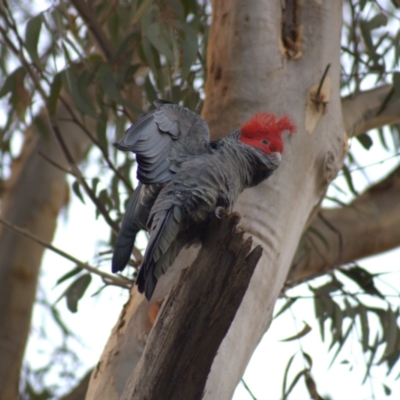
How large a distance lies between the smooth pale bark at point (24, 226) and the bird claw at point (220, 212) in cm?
173

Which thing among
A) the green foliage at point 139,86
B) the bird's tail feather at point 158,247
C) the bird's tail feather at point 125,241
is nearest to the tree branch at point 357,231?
the green foliage at point 139,86

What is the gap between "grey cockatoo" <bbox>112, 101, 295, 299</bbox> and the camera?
161 cm

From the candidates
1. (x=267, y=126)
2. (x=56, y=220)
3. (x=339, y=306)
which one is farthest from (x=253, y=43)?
(x=56, y=220)

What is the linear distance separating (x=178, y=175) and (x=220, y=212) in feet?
0.44

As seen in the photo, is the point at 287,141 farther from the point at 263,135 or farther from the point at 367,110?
the point at 367,110

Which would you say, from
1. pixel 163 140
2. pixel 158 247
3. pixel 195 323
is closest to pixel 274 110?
pixel 163 140

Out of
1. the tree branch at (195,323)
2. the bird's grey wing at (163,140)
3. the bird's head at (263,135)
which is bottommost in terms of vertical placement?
the tree branch at (195,323)

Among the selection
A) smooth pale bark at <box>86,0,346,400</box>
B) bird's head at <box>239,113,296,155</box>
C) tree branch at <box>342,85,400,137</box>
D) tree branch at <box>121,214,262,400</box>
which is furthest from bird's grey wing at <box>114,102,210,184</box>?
tree branch at <box>342,85,400,137</box>

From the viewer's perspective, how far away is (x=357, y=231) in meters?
3.45

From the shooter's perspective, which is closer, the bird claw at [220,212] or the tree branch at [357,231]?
the bird claw at [220,212]

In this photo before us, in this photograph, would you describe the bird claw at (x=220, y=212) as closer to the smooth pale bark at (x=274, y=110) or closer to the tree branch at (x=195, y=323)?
the tree branch at (x=195, y=323)

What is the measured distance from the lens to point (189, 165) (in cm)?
167

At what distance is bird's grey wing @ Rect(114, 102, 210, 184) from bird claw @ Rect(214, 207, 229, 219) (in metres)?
0.14

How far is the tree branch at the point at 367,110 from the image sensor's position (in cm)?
265
